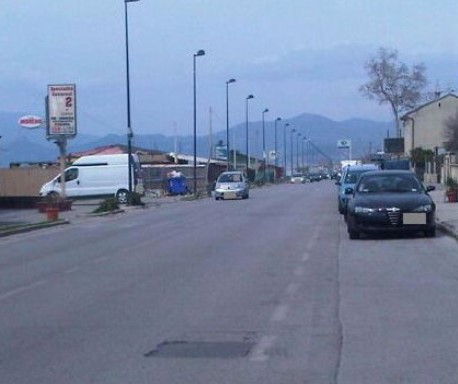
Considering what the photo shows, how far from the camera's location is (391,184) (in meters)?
25.3

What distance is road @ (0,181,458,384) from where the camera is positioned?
948 cm

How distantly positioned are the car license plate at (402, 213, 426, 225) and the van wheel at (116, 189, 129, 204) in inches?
1177

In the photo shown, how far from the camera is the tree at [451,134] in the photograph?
78838 millimetres

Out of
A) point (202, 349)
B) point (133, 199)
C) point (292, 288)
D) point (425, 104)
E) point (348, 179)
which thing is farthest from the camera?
point (425, 104)

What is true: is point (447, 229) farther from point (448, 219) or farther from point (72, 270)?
point (72, 270)

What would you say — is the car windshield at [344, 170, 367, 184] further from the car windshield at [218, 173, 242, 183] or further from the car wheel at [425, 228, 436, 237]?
the car windshield at [218, 173, 242, 183]

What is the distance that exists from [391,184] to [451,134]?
63646 millimetres

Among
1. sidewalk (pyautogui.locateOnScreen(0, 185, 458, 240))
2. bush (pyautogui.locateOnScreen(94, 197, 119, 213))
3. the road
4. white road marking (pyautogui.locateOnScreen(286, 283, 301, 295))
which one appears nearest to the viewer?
the road

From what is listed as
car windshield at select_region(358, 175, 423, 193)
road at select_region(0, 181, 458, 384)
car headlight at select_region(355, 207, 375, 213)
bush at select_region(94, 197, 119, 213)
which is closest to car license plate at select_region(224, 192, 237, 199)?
bush at select_region(94, 197, 119, 213)

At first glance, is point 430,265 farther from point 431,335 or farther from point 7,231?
point 7,231

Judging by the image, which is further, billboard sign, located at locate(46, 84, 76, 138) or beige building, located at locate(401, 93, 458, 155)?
beige building, located at locate(401, 93, 458, 155)

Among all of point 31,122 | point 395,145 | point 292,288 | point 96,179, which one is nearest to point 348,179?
point 292,288

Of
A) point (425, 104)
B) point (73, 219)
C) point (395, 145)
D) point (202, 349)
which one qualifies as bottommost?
point (202, 349)

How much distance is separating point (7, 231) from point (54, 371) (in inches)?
875
